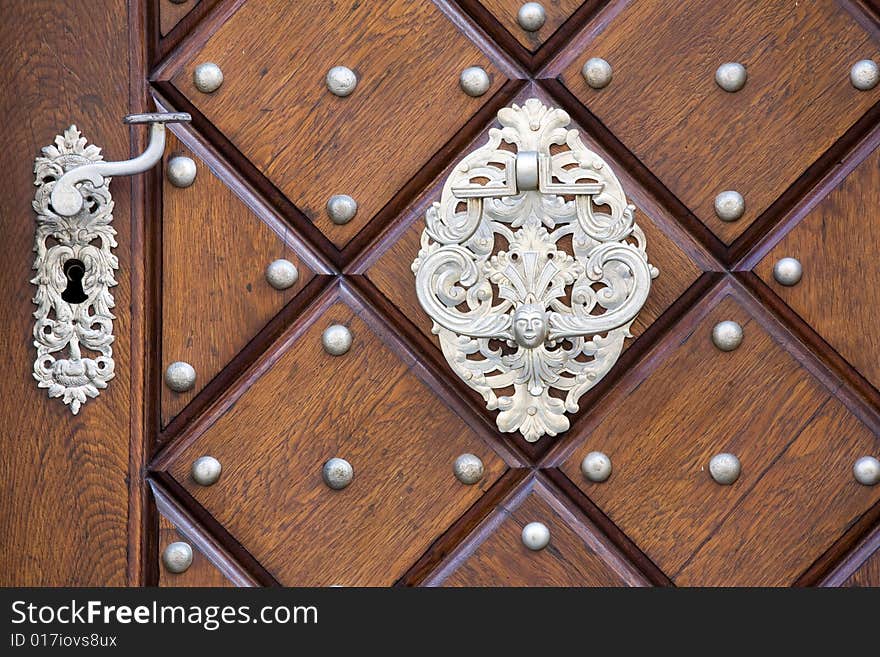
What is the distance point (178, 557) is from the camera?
1562 millimetres

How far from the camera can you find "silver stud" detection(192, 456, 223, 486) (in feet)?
5.16

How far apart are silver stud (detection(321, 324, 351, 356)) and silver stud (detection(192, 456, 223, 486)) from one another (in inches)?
6.3

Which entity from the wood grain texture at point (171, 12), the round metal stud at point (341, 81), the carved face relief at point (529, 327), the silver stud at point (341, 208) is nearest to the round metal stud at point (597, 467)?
the carved face relief at point (529, 327)

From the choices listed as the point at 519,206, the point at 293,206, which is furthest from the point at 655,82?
the point at 293,206

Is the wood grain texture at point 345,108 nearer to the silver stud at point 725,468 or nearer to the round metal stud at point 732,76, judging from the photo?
the round metal stud at point 732,76

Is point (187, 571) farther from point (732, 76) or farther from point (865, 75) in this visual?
point (865, 75)

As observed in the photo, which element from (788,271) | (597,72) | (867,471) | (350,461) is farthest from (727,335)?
(350,461)

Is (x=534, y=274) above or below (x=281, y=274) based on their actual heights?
below

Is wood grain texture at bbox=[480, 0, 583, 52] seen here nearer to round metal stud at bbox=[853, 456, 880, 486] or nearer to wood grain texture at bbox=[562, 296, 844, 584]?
wood grain texture at bbox=[562, 296, 844, 584]

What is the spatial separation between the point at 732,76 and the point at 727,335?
260 mm

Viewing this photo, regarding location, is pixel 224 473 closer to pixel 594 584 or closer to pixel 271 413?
pixel 271 413

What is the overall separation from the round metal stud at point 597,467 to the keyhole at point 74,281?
0.53 m

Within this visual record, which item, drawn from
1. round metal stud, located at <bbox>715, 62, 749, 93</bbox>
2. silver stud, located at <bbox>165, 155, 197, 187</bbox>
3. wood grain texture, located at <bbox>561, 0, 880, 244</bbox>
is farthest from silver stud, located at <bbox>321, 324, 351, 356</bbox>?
round metal stud, located at <bbox>715, 62, 749, 93</bbox>

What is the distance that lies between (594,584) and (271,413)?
363 mm
